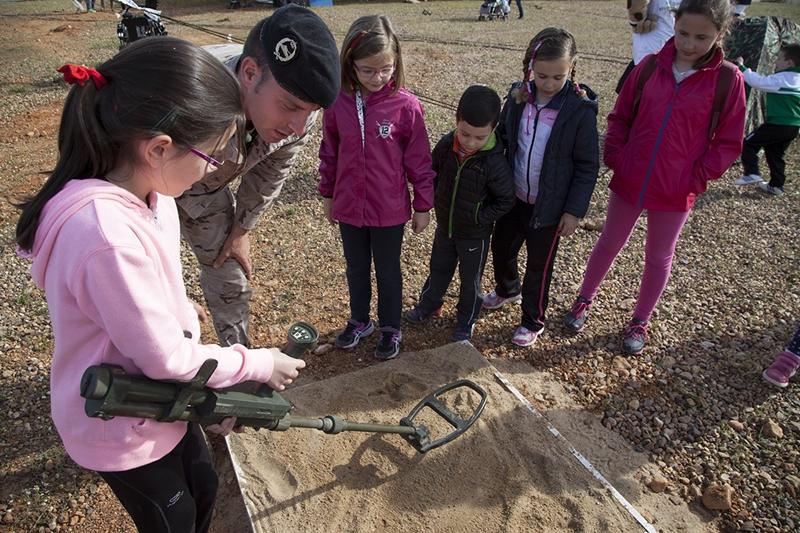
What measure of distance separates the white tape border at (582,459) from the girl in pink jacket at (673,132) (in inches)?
41.0

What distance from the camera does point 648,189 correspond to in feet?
9.75

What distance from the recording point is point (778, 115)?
5.56 meters

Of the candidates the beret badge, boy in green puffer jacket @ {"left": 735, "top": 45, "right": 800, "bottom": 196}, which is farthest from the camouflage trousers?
boy in green puffer jacket @ {"left": 735, "top": 45, "right": 800, "bottom": 196}

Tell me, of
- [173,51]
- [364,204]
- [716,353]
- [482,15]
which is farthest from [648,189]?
[482,15]

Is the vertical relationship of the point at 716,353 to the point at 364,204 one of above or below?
below

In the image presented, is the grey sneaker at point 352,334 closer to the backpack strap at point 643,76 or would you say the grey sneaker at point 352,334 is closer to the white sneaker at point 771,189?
the backpack strap at point 643,76

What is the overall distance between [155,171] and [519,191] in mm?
2151

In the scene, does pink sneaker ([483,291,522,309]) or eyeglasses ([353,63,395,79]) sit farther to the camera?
pink sneaker ([483,291,522,309])

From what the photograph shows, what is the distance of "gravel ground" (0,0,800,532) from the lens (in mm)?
2545

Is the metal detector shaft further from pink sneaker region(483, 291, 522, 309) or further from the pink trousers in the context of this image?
the pink trousers

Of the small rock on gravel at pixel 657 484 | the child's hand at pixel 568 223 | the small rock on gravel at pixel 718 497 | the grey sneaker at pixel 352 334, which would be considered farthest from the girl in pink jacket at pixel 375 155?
the small rock on gravel at pixel 718 497

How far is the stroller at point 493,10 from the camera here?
16.8 meters

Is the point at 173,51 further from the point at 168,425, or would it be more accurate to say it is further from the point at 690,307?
the point at 690,307

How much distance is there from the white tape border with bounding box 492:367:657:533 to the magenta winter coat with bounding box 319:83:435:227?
3.43 feet
